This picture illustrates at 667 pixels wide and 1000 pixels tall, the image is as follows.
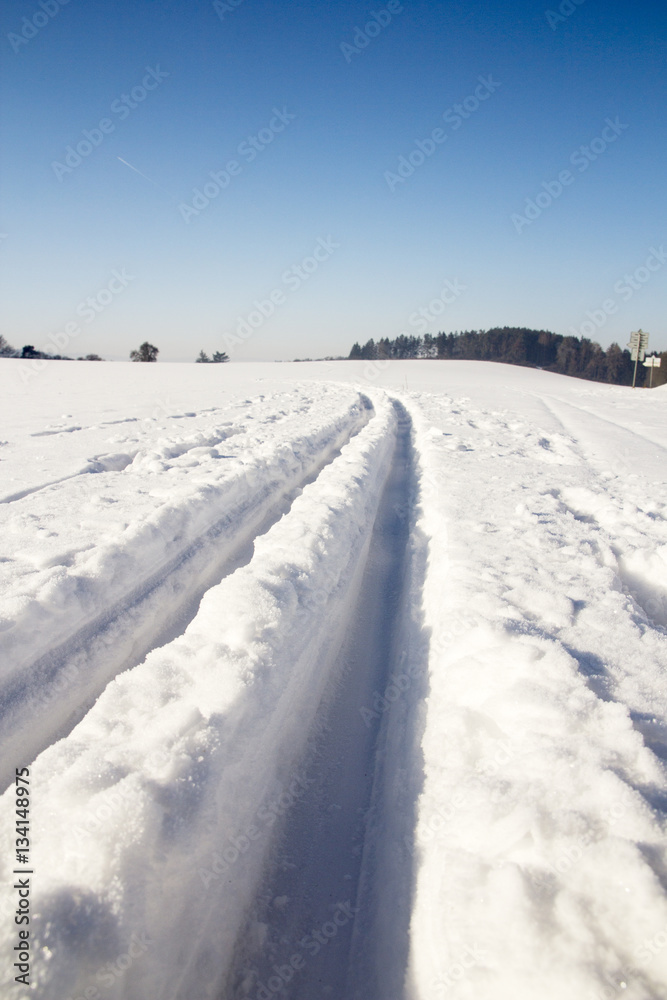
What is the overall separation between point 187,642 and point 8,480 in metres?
3.81

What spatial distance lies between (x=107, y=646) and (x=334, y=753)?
1332 mm

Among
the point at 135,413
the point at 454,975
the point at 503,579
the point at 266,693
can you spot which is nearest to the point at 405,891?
the point at 454,975

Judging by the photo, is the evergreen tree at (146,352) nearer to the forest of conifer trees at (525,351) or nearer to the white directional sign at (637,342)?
the forest of conifer trees at (525,351)

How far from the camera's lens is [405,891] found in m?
1.56

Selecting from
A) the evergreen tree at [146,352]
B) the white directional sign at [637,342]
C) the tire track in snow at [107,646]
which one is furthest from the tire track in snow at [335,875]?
the evergreen tree at [146,352]

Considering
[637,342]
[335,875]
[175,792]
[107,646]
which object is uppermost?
[637,342]

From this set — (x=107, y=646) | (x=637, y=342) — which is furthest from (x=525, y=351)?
(x=107, y=646)

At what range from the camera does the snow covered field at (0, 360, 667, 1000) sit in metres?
1.27

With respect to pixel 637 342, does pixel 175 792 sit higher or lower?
lower

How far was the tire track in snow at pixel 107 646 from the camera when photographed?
2047 millimetres

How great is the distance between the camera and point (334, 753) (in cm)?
214

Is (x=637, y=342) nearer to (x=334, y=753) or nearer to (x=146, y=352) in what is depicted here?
(x=334, y=753)

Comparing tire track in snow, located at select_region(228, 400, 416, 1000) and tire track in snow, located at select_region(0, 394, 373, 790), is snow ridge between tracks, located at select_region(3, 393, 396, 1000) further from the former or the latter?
tire track in snow, located at select_region(0, 394, 373, 790)

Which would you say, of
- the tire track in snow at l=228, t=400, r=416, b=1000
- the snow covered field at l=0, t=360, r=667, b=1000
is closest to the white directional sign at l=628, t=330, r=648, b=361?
the snow covered field at l=0, t=360, r=667, b=1000
